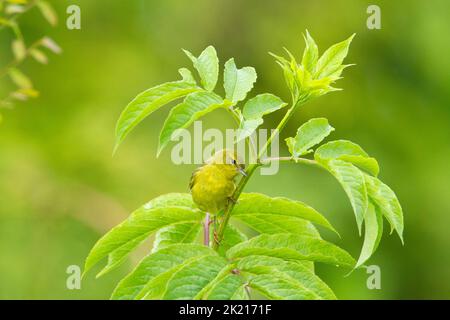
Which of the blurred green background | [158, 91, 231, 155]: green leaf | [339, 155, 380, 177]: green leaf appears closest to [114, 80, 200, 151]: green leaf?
[158, 91, 231, 155]: green leaf

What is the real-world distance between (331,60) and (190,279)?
64 cm

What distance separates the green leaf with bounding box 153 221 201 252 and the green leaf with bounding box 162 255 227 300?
12.3 inches

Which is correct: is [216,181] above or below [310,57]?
below

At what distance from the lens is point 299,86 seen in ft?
5.28

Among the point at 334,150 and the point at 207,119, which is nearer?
the point at 334,150

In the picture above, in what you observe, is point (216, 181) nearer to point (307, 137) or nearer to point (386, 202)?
point (307, 137)

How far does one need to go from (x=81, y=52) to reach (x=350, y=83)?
2.25m

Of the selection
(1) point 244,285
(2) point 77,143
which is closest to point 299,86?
(1) point 244,285

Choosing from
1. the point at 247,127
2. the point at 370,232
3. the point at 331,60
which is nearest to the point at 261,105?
the point at 247,127

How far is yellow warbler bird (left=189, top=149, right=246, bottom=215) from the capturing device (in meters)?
1.78

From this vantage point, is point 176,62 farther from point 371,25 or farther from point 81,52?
point 371,25

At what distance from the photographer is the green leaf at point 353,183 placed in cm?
140

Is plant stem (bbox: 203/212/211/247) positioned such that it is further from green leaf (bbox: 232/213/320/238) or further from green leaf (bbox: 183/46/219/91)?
green leaf (bbox: 183/46/219/91)

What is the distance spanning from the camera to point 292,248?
4.77 ft
